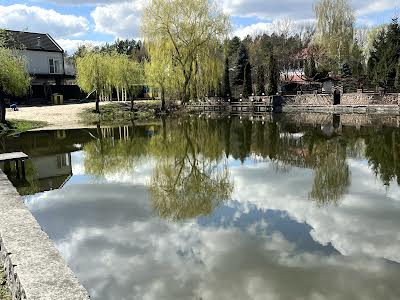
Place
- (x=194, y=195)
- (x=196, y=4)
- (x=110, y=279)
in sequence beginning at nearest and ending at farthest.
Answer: (x=110, y=279) < (x=194, y=195) < (x=196, y=4)

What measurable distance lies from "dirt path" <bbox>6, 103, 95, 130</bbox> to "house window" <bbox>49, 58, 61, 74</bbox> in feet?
36.0

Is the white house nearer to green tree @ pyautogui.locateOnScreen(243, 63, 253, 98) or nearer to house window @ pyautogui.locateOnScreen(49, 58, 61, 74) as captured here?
house window @ pyautogui.locateOnScreen(49, 58, 61, 74)

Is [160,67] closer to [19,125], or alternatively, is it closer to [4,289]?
[19,125]

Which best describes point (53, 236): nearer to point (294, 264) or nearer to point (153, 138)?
point (294, 264)

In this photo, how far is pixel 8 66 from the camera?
76.4 ft

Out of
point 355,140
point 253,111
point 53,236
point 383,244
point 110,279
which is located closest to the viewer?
point 110,279

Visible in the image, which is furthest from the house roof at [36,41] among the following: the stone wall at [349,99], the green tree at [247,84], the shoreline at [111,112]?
the stone wall at [349,99]

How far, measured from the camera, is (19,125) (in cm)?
2661

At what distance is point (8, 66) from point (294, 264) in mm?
21624

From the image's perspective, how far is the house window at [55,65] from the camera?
46.1 meters

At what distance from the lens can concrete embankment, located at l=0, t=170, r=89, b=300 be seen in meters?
4.32

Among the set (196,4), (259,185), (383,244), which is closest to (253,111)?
(196,4)

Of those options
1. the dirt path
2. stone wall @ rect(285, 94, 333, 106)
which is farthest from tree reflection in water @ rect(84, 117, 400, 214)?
stone wall @ rect(285, 94, 333, 106)

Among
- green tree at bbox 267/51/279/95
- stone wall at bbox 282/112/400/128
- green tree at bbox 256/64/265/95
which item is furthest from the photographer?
green tree at bbox 256/64/265/95
